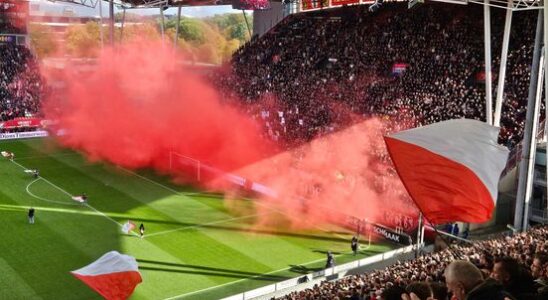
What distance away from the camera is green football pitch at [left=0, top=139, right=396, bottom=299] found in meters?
18.6

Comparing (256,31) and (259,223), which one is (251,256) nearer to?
(259,223)

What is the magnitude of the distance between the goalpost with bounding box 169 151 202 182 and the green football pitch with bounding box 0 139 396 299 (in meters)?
1.68

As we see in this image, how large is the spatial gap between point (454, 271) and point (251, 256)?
16820 millimetres

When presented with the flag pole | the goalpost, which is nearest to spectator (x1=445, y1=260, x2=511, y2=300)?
the flag pole

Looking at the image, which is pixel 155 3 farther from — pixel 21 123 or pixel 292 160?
pixel 292 160

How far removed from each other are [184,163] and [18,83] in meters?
21.3

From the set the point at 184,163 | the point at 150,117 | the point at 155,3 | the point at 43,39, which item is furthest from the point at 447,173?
the point at 43,39

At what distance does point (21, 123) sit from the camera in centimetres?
4244

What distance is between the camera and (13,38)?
5244 centimetres

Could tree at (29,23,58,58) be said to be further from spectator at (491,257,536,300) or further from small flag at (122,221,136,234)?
spectator at (491,257,536,300)

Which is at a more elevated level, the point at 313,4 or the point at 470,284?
the point at 313,4

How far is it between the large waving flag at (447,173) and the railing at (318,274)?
8797mm

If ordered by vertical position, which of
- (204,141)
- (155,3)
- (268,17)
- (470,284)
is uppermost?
(155,3)

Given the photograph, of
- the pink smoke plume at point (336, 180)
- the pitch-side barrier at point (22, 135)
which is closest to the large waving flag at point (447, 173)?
the pink smoke plume at point (336, 180)
